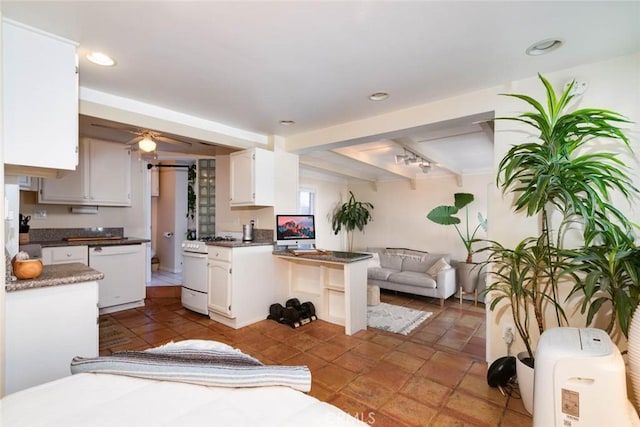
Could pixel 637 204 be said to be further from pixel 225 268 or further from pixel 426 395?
pixel 225 268

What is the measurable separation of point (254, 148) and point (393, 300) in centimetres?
321

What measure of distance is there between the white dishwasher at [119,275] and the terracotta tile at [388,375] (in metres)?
3.31

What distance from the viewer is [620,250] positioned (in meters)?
1.59

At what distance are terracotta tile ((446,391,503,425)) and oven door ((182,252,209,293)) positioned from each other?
2851mm

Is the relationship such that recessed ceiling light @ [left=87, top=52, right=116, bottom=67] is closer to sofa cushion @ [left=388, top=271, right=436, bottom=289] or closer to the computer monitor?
the computer monitor

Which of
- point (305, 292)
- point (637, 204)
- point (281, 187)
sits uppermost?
point (281, 187)

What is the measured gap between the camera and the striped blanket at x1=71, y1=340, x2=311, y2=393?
997mm

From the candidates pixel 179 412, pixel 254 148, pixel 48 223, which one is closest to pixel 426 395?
pixel 179 412

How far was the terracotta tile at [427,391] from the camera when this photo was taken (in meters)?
1.95

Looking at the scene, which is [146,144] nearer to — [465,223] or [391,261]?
[391,261]

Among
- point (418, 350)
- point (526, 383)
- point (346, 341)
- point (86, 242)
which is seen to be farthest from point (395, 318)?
point (86, 242)

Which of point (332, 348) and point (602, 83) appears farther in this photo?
point (332, 348)

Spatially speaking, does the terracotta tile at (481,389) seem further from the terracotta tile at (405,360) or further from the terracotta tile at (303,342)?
the terracotta tile at (303,342)

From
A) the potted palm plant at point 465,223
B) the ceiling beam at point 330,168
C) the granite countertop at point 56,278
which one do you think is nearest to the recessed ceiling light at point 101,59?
the granite countertop at point 56,278
